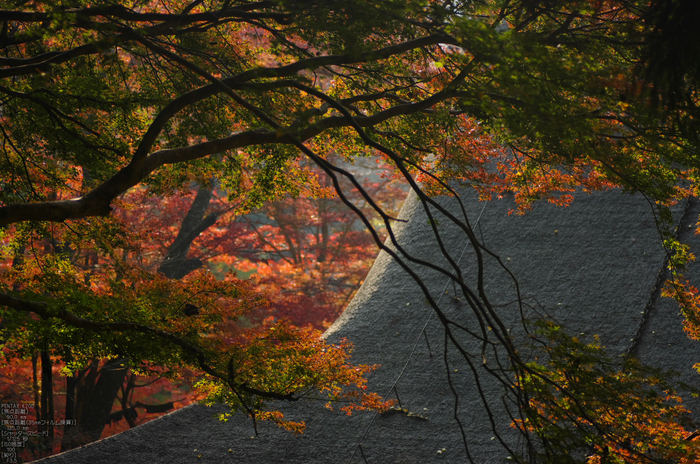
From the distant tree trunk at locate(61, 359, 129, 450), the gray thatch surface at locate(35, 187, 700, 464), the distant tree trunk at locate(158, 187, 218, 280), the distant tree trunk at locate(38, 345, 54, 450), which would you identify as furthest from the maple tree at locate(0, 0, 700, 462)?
the distant tree trunk at locate(158, 187, 218, 280)

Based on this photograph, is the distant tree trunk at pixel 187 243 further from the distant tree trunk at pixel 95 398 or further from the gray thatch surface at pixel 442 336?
the gray thatch surface at pixel 442 336

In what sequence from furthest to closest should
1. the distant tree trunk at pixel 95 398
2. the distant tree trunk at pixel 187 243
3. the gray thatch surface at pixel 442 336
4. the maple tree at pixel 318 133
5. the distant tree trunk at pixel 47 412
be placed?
1. the distant tree trunk at pixel 187 243
2. the distant tree trunk at pixel 95 398
3. the distant tree trunk at pixel 47 412
4. the gray thatch surface at pixel 442 336
5. the maple tree at pixel 318 133

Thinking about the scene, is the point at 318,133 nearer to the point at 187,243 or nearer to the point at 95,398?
the point at 95,398

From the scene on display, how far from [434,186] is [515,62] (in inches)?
119

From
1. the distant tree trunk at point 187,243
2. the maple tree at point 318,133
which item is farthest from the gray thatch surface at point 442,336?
the distant tree trunk at point 187,243

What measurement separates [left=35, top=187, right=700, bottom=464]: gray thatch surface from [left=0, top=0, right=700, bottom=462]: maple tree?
123 cm

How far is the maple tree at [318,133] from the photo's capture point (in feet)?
7.48

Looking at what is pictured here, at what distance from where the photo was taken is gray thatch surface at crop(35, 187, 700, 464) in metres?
5.25

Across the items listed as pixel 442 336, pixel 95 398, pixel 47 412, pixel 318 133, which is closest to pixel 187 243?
pixel 95 398

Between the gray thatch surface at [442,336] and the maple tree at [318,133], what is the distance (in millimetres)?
1232

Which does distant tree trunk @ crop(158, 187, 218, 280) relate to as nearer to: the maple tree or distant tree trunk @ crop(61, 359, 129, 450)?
distant tree trunk @ crop(61, 359, 129, 450)

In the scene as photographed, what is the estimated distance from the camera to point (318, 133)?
3363 millimetres

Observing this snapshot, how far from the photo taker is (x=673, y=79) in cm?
250

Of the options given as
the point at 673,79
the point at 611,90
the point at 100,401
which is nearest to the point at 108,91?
the point at 611,90
